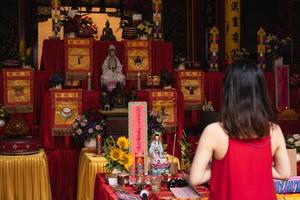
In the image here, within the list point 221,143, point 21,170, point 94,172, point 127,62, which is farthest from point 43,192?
point 221,143

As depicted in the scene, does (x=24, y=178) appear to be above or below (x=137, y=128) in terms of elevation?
below

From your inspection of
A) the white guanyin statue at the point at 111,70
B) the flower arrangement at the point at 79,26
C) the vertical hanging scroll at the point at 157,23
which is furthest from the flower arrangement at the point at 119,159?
the vertical hanging scroll at the point at 157,23

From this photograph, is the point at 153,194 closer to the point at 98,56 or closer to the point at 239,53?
the point at 98,56

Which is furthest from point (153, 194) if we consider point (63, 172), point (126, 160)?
point (63, 172)

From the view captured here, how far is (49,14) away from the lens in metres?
→ 9.92

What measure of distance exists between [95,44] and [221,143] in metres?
4.97

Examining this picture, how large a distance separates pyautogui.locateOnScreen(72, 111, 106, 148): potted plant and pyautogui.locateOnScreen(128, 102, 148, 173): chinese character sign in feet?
6.29

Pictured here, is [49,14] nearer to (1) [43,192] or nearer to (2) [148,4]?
(2) [148,4]

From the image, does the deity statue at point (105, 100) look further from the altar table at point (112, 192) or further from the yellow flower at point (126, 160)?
the yellow flower at point (126, 160)

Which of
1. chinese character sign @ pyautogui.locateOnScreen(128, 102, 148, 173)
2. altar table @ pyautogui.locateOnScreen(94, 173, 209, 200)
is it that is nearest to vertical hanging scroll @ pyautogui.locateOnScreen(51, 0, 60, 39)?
chinese character sign @ pyautogui.locateOnScreen(128, 102, 148, 173)

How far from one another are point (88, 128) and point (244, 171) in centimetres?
386

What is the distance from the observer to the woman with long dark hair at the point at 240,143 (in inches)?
75.0

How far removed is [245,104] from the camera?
1.90 m

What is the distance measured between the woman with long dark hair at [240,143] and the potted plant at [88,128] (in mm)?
3641
